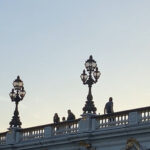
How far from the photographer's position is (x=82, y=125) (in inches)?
1479

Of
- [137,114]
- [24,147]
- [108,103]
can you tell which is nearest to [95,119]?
[108,103]

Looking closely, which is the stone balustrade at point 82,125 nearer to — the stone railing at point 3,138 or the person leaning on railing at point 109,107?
the stone railing at point 3,138

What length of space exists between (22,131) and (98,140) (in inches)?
309

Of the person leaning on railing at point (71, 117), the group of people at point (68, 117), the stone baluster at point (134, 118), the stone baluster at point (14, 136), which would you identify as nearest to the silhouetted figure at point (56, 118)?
the group of people at point (68, 117)

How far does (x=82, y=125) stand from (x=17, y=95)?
23.6ft

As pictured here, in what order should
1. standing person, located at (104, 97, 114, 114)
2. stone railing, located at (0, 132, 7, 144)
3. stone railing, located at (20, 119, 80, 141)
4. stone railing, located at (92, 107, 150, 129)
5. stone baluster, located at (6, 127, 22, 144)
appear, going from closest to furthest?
stone railing, located at (92, 107, 150, 129)
standing person, located at (104, 97, 114, 114)
stone railing, located at (20, 119, 80, 141)
stone baluster, located at (6, 127, 22, 144)
stone railing, located at (0, 132, 7, 144)

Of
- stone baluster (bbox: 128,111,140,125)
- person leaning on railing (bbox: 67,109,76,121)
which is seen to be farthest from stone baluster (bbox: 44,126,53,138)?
stone baluster (bbox: 128,111,140,125)

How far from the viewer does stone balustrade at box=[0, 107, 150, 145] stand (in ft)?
113

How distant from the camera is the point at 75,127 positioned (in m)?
38.4

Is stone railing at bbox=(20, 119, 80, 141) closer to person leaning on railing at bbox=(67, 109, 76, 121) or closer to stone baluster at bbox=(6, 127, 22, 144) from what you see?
stone baluster at bbox=(6, 127, 22, 144)

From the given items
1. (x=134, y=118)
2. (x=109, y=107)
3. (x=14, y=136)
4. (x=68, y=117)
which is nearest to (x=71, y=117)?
(x=68, y=117)

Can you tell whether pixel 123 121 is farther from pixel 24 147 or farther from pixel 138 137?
pixel 24 147

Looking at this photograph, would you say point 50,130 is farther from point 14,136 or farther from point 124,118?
point 124,118

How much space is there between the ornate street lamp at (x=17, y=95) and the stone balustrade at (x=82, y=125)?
486 mm
